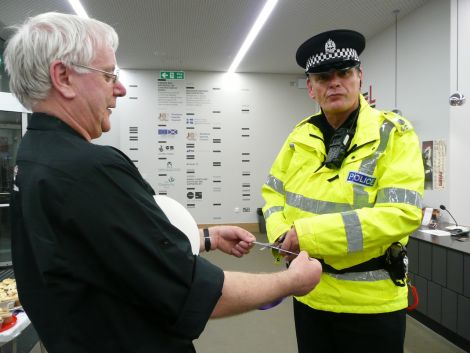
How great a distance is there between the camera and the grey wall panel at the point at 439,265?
102 inches

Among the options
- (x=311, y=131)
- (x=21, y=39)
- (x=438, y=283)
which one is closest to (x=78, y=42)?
(x=21, y=39)

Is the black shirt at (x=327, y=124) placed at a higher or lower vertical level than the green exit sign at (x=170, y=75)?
lower

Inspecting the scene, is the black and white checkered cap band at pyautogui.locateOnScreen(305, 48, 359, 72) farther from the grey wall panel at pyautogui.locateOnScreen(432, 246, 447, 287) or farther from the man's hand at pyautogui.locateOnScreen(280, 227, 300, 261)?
the grey wall panel at pyautogui.locateOnScreen(432, 246, 447, 287)

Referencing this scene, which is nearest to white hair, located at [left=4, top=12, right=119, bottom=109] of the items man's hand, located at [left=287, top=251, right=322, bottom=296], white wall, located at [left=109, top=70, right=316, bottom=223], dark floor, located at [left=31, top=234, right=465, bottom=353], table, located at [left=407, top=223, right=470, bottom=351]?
man's hand, located at [left=287, top=251, right=322, bottom=296]

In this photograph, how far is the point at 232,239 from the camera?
1.26 meters

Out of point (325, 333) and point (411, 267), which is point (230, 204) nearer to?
point (411, 267)

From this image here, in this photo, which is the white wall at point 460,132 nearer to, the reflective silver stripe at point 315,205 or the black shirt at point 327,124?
the black shirt at point 327,124

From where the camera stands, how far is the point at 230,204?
6699 mm

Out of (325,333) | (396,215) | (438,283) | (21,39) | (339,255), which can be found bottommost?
(438,283)

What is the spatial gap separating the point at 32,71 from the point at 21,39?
0.06 meters

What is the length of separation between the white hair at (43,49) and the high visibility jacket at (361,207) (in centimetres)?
75

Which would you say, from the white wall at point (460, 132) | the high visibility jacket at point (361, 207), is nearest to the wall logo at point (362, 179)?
the high visibility jacket at point (361, 207)

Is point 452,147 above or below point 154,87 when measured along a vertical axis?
below

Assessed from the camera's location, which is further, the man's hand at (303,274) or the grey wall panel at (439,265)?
the grey wall panel at (439,265)
